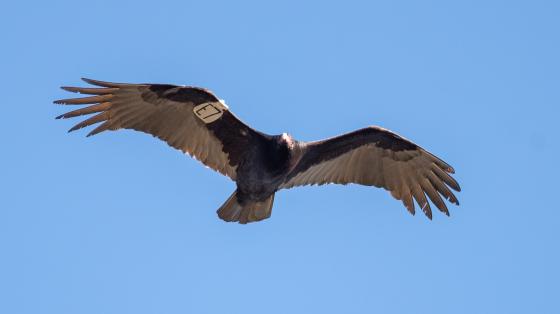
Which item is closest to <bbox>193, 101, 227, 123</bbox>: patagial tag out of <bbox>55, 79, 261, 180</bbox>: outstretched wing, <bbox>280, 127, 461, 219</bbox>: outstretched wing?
<bbox>55, 79, 261, 180</bbox>: outstretched wing

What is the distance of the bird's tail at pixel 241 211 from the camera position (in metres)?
16.3

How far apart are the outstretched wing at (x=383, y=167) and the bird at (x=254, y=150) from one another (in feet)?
0.05

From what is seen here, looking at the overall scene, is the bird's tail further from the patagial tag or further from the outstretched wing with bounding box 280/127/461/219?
the patagial tag

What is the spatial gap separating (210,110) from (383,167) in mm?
3044

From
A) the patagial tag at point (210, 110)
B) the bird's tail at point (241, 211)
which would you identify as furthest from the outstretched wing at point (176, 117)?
the bird's tail at point (241, 211)

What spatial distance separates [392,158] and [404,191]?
1.81 ft

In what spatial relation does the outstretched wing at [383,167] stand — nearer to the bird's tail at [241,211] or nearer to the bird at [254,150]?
the bird at [254,150]

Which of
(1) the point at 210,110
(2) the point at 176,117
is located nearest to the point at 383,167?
(1) the point at 210,110

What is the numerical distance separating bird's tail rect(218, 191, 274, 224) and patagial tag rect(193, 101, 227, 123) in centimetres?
122

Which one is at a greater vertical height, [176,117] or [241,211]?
[176,117]

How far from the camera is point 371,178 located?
17250 millimetres

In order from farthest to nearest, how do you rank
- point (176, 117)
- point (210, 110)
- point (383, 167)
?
1. point (383, 167)
2. point (176, 117)
3. point (210, 110)

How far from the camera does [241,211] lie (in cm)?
1636

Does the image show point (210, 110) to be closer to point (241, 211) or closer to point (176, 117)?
point (176, 117)
